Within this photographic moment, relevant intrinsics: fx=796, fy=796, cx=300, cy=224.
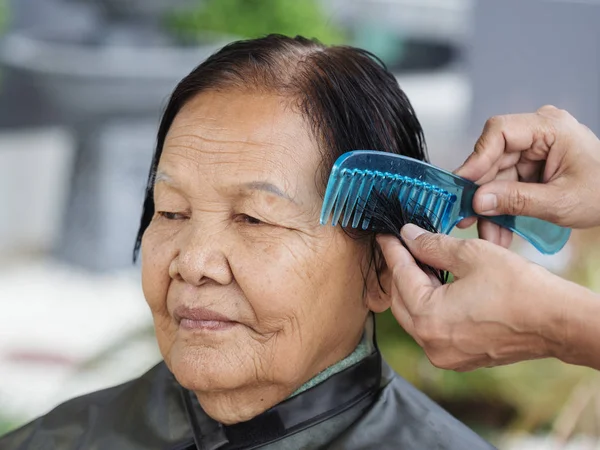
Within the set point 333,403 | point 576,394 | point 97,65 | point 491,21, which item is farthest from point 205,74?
point 491,21

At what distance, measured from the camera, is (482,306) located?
124cm

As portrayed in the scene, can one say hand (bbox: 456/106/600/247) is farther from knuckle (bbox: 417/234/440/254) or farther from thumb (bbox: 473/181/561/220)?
knuckle (bbox: 417/234/440/254)

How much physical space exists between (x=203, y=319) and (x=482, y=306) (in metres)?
0.53

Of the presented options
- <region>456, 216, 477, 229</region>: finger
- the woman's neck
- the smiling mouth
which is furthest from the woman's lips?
<region>456, 216, 477, 229</region>: finger

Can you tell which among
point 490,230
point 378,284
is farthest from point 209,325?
point 490,230

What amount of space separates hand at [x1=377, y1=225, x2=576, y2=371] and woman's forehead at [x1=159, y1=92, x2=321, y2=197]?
11.1 inches

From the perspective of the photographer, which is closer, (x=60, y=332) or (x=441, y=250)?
(x=441, y=250)

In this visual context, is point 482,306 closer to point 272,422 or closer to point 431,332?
point 431,332

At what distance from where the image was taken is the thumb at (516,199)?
1552 mm

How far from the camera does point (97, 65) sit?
13.2ft

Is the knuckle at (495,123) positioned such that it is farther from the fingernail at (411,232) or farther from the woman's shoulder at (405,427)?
the woman's shoulder at (405,427)

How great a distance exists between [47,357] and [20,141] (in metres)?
1.12

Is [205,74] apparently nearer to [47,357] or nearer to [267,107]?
[267,107]

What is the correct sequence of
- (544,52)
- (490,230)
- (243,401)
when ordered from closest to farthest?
(243,401) < (490,230) < (544,52)
